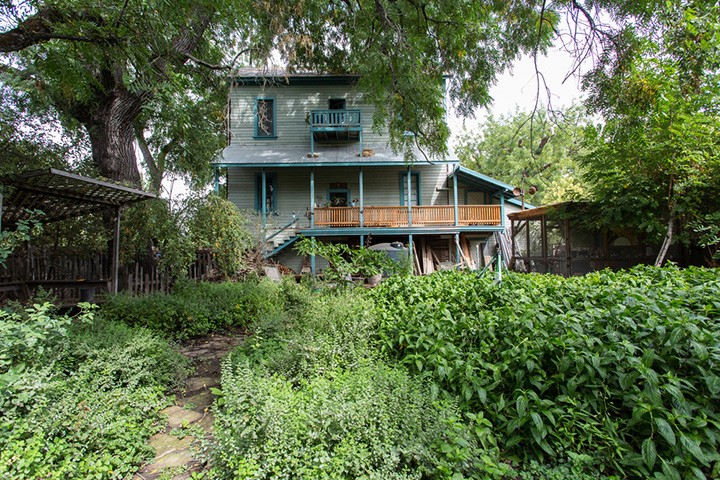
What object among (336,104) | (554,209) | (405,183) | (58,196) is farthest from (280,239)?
(554,209)

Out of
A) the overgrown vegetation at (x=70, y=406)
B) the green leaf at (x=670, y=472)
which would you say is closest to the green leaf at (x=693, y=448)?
the green leaf at (x=670, y=472)

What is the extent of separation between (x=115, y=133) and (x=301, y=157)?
740cm

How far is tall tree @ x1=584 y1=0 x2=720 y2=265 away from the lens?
194 inches

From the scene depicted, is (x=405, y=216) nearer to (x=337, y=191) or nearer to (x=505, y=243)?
(x=337, y=191)

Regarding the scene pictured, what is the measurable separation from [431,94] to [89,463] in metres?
5.54

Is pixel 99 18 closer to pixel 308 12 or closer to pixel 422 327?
pixel 308 12

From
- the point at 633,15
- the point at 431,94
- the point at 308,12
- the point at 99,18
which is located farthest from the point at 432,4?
the point at 99,18

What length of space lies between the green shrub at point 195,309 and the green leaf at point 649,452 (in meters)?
4.38

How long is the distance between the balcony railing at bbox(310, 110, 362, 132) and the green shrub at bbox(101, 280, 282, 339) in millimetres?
9397

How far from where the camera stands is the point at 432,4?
5.47 meters

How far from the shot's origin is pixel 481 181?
15.9 meters

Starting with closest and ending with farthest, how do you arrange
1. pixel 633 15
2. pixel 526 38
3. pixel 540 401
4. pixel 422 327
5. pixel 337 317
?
1. pixel 540 401
2. pixel 422 327
3. pixel 337 317
4. pixel 633 15
5. pixel 526 38

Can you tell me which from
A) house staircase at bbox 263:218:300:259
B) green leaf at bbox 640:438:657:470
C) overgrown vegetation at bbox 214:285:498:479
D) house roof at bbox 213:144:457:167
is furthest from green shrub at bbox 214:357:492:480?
house roof at bbox 213:144:457:167

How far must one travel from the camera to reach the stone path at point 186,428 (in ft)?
8.32
